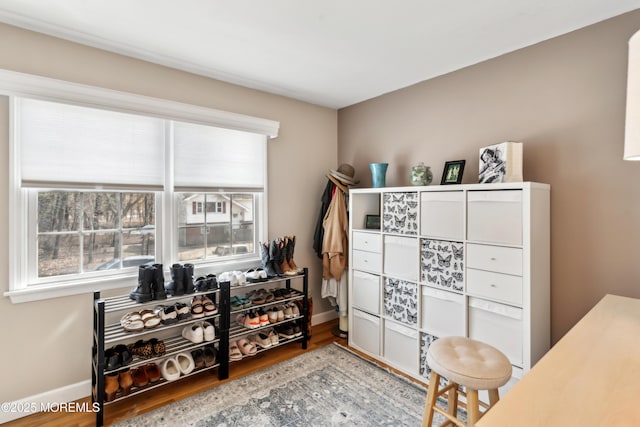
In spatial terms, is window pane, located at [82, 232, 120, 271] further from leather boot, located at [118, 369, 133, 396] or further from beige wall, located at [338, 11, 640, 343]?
beige wall, located at [338, 11, 640, 343]

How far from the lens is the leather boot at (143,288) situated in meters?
2.09

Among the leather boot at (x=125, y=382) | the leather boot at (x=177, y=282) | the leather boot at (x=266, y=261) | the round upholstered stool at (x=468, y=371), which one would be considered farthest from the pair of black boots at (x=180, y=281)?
the round upholstered stool at (x=468, y=371)

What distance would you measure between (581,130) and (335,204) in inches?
77.2

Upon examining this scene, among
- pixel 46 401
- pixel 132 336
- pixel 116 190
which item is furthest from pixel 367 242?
pixel 46 401

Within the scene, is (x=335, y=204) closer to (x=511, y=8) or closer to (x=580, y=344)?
(x=511, y=8)

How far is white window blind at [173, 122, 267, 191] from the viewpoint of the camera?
2.55m

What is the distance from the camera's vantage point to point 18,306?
6.35ft

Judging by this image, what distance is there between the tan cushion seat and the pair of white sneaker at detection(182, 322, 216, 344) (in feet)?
5.40

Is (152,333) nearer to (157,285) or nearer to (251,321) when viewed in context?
(157,285)

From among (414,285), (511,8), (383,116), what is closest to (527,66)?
(511,8)

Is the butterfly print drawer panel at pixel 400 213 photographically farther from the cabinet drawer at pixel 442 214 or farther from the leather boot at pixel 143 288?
the leather boot at pixel 143 288

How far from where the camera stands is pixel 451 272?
7.10 ft

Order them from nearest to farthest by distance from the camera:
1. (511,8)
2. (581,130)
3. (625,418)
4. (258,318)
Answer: (625,418)
(511,8)
(581,130)
(258,318)

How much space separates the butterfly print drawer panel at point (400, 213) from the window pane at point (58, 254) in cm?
232
